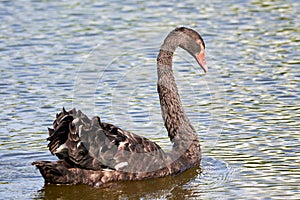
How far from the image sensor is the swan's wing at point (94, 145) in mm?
6832

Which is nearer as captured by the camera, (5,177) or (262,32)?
(5,177)

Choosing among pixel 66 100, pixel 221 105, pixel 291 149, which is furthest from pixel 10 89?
pixel 291 149

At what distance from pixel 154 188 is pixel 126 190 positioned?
23 centimetres

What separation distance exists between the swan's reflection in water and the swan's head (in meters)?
1.09

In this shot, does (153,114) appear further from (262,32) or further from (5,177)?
(262,32)

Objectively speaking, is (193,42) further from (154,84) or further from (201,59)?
(154,84)

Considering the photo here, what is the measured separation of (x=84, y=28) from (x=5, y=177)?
504 cm

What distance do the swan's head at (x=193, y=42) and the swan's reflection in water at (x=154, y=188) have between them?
109 cm

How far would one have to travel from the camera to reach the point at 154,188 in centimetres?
695

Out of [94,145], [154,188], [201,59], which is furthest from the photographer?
[201,59]

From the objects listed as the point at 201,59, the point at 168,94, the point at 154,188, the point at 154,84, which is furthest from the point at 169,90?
the point at 154,84

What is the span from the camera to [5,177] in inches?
281

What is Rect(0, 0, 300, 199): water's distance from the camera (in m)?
7.02

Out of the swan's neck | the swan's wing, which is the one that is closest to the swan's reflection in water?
the swan's wing
